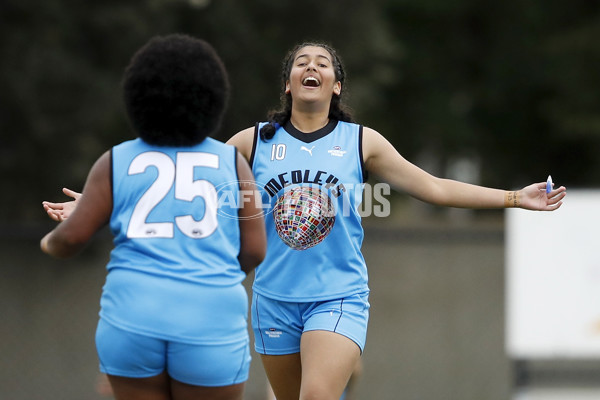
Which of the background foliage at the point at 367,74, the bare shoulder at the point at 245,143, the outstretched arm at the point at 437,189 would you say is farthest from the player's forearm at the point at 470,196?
the background foliage at the point at 367,74

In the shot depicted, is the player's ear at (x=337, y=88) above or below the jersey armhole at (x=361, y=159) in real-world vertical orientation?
above

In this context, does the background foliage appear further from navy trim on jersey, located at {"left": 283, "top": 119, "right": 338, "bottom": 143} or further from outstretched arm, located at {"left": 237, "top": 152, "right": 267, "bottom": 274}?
outstretched arm, located at {"left": 237, "top": 152, "right": 267, "bottom": 274}

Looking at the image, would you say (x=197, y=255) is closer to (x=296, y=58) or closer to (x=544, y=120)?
(x=296, y=58)

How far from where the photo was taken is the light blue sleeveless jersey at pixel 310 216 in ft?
15.0

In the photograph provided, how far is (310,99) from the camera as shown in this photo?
4.71 metres

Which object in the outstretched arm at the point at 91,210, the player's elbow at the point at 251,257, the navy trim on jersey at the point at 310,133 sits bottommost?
the player's elbow at the point at 251,257

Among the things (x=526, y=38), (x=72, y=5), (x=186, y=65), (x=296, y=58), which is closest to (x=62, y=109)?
(x=72, y=5)

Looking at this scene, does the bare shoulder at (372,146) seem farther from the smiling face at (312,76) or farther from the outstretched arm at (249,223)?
the outstretched arm at (249,223)

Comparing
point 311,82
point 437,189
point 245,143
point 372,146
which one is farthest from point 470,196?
point 245,143

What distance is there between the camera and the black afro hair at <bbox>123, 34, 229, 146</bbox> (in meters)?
3.25

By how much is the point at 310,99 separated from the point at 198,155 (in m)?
1.53

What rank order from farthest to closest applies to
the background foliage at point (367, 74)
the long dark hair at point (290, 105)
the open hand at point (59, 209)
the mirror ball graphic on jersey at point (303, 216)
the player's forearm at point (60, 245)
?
1. the background foliage at point (367, 74)
2. the long dark hair at point (290, 105)
3. the mirror ball graphic on jersey at point (303, 216)
4. the open hand at point (59, 209)
5. the player's forearm at point (60, 245)

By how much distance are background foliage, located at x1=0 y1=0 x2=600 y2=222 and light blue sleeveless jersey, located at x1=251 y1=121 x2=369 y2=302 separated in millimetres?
Answer: 7667

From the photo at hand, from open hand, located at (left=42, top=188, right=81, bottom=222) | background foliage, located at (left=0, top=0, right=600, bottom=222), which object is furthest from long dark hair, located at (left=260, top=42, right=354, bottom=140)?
background foliage, located at (left=0, top=0, right=600, bottom=222)
